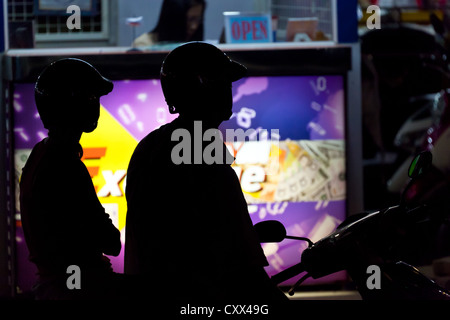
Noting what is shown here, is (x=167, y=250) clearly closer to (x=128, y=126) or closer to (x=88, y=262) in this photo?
(x=88, y=262)

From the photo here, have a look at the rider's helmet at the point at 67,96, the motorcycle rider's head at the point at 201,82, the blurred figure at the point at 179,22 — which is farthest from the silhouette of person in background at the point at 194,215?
the blurred figure at the point at 179,22

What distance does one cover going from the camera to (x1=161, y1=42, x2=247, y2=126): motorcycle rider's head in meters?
2.75

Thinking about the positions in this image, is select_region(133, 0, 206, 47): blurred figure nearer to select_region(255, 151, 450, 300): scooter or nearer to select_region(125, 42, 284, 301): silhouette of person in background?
select_region(125, 42, 284, 301): silhouette of person in background

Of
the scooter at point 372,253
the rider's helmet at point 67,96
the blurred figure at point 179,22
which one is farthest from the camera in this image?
the blurred figure at point 179,22

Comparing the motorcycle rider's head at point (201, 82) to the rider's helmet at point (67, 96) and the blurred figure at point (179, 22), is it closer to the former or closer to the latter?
the rider's helmet at point (67, 96)

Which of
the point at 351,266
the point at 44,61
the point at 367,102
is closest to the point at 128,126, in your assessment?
the point at 44,61

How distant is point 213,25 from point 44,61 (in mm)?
2241

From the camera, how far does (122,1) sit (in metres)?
6.73

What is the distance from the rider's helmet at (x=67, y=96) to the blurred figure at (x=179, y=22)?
3702 mm

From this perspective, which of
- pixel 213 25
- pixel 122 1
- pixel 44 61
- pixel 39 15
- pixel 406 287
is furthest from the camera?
pixel 213 25

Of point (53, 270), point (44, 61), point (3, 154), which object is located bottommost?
point (3, 154)

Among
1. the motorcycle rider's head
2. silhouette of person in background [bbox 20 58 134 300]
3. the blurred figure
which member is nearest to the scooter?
the motorcycle rider's head

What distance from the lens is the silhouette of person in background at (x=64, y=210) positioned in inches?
111
